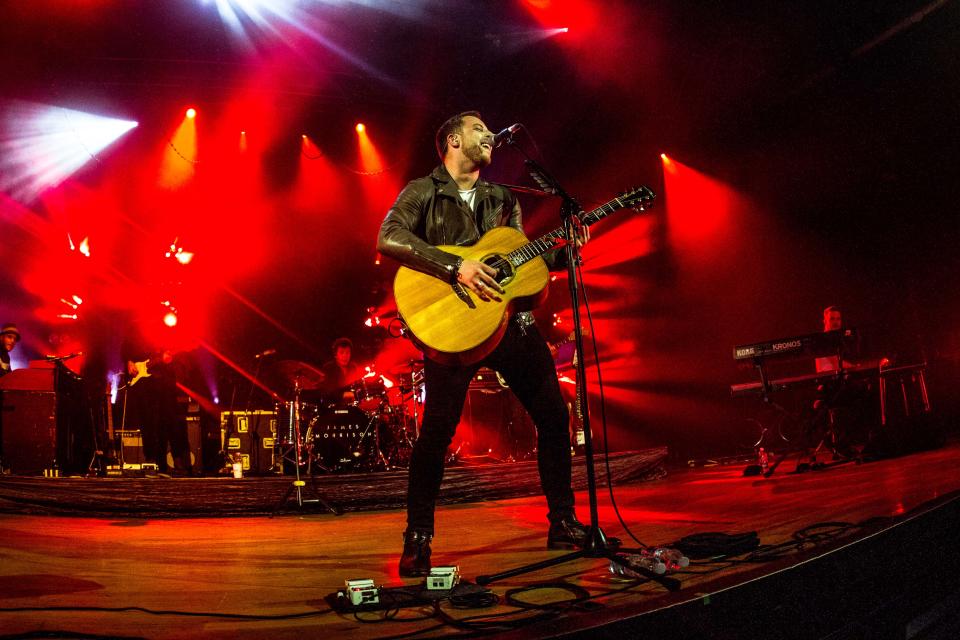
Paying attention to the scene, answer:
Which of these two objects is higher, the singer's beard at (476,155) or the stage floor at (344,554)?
the singer's beard at (476,155)

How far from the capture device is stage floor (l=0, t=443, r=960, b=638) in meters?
1.93

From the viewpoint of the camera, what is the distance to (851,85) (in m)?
9.18

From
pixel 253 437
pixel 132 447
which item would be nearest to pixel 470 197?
pixel 253 437

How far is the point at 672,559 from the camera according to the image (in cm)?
240

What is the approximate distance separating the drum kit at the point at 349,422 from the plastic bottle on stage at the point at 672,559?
19.5ft

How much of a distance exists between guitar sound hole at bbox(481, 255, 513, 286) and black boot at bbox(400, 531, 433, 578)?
1141 millimetres

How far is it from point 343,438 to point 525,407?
5.90 meters

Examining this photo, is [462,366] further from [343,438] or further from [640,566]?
[343,438]

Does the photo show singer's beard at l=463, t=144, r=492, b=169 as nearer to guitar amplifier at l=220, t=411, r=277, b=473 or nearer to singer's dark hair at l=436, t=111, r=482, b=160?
singer's dark hair at l=436, t=111, r=482, b=160

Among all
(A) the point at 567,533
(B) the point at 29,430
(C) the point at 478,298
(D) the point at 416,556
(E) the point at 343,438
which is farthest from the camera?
(E) the point at 343,438

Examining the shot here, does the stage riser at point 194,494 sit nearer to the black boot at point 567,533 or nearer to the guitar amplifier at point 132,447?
the black boot at point 567,533

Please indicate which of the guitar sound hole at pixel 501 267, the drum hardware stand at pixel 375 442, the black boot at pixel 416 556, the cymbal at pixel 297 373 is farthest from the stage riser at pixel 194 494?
the guitar sound hole at pixel 501 267

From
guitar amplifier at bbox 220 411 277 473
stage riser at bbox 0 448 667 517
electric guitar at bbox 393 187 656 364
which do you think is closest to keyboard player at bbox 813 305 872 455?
stage riser at bbox 0 448 667 517

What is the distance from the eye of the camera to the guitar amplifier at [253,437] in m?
9.05
